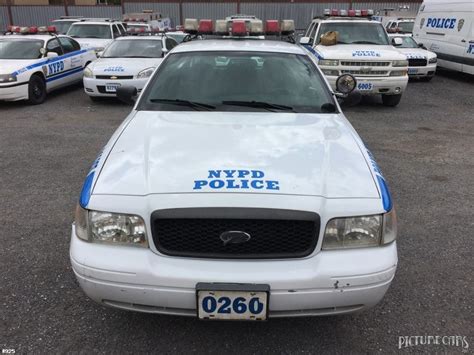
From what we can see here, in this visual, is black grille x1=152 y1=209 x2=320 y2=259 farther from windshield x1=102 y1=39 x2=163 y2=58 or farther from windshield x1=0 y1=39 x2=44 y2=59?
windshield x1=0 y1=39 x2=44 y2=59

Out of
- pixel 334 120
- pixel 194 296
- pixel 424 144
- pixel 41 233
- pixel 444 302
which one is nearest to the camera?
pixel 194 296

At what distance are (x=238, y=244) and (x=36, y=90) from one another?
866cm

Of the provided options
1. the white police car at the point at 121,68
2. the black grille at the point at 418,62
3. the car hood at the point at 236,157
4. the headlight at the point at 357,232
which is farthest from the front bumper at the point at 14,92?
the black grille at the point at 418,62

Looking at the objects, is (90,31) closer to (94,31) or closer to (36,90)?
(94,31)

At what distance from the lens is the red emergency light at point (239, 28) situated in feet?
15.9

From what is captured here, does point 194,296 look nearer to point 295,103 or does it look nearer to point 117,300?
point 117,300

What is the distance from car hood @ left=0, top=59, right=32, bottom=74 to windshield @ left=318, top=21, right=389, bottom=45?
21.4 feet

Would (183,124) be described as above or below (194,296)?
above

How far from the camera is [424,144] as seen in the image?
6.75 meters

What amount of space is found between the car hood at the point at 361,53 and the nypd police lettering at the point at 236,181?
703 cm

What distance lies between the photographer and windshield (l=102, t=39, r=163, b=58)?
9.86 metres

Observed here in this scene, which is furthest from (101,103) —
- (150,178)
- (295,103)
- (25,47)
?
(150,178)

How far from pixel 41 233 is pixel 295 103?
2429 mm

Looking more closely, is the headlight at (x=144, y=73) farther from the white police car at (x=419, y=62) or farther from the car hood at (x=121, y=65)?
the white police car at (x=419, y=62)
